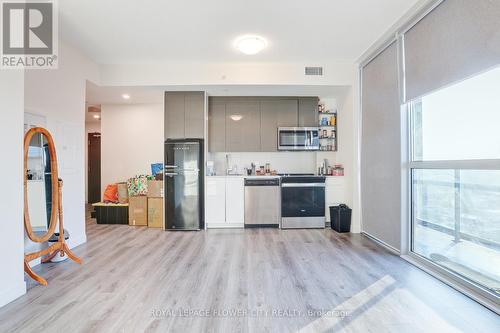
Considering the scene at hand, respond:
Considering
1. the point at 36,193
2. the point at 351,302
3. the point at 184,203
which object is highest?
the point at 36,193

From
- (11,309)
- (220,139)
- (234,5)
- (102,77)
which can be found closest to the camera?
(11,309)

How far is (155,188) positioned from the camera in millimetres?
4570

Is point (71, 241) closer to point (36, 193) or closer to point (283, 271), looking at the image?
point (36, 193)

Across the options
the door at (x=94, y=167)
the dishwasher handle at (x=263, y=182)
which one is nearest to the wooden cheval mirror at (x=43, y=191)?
the dishwasher handle at (x=263, y=182)

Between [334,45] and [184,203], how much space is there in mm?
3467

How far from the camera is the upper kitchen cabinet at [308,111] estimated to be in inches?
192

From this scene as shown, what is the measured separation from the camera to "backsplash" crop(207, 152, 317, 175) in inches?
200

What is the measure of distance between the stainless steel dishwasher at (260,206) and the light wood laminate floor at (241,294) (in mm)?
1073

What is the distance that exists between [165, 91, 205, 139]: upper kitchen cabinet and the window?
3.23 m

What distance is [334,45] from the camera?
3.50m

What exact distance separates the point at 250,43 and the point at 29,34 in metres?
2.61

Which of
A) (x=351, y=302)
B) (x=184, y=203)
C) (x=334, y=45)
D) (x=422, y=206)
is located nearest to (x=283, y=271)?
(x=351, y=302)

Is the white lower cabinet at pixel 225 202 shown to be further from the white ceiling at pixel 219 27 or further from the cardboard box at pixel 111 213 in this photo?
the white ceiling at pixel 219 27

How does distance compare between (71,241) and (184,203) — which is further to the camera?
(184,203)
